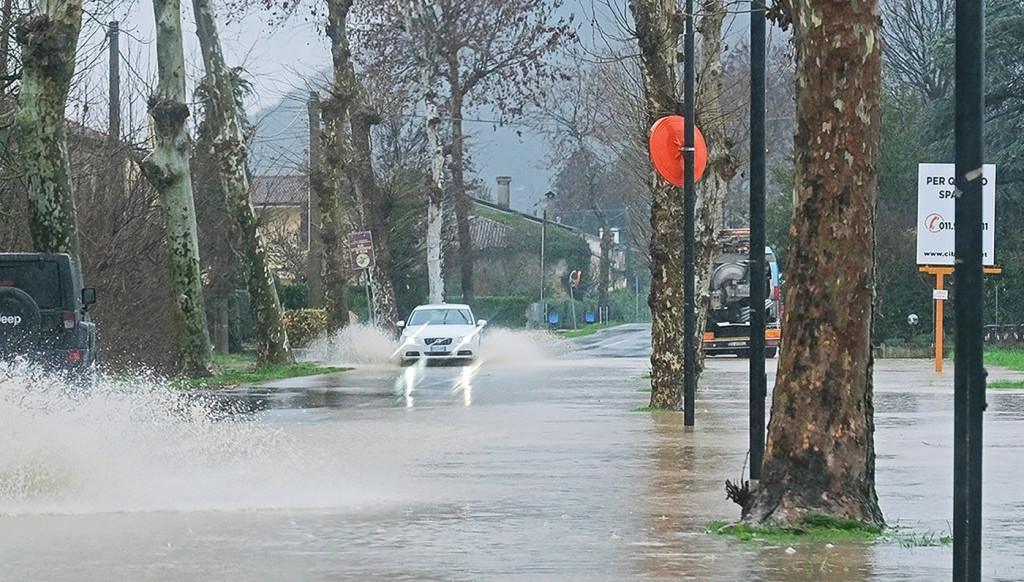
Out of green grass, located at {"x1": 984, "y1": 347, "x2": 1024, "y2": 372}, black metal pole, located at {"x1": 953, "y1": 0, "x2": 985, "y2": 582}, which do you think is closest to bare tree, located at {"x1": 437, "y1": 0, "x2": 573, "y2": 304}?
green grass, located at {"x1": 984, "y1": 347, "x2": 1024, "y2": 372}

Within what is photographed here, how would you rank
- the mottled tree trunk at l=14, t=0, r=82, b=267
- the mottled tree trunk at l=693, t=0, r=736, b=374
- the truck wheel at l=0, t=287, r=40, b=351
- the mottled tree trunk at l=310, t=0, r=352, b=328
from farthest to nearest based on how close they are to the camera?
the mottled tree trunk at l=310, t=0, r=352, b=328, the mottled tree trunk at l=693, t=0, r=736, b=374, the mottled tree trunk at l=14, t=0, r=82, b=267, the truck wheel at l=0, t=287, r=40, b=351

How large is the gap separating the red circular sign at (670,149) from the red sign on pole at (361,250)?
24487 mm

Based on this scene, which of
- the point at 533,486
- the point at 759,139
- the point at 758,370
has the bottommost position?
the point at 533,486

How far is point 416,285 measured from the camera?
71.6 metres

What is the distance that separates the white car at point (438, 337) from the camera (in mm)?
41656

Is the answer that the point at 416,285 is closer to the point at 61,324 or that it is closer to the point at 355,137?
the point at 355,137

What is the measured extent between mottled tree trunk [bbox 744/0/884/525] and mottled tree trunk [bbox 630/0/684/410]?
462 inches

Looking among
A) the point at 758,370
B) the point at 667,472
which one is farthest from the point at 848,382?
the point at 667,472

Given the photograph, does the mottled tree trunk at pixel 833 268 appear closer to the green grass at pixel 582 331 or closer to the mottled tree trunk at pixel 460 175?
the mottled tree trunk at pixel 460 175

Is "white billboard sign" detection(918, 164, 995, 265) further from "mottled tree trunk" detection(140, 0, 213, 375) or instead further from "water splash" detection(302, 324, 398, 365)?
"water splash" detection(302, 324, 398, 365)

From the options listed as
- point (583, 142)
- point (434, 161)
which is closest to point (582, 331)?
point (583, 142)

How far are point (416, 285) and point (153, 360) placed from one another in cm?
3838

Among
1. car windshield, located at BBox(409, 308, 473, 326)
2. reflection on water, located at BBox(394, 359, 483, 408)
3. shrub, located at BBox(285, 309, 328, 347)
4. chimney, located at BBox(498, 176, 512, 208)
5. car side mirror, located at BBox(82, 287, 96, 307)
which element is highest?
chimney, located at BBox(498, 176, 512, 208)

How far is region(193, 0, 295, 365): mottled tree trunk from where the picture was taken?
37781 millimetres
